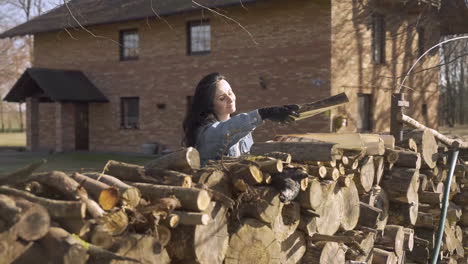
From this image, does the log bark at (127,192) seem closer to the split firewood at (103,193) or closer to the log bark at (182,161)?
the split firewood at (103,193)

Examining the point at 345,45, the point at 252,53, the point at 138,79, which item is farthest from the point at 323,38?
the point at 138,79

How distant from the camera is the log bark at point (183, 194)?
2.93 metres

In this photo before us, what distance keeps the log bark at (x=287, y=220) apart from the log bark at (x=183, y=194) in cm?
87

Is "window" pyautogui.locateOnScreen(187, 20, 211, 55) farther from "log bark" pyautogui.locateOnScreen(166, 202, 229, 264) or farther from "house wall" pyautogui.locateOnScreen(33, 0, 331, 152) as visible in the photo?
"log bark" pyautogui.locateOnScreen(166, 202, 229, 264)

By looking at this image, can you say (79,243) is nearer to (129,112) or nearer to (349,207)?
(349,207)

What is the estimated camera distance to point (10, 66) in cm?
3853

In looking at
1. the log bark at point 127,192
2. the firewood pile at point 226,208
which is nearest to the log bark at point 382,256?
the firewood pile at point 226,208

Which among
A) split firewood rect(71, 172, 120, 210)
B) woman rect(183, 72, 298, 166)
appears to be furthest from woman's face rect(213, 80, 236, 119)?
split firewood rect(71, 172, 120, 210)

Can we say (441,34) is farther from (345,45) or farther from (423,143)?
(423,143)

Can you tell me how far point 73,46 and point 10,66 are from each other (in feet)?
60.8

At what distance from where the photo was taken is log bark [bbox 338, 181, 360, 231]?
455 centimetres

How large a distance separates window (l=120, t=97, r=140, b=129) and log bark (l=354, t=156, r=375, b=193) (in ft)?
54.6

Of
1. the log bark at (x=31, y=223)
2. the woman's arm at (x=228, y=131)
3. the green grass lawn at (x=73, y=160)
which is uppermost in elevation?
the woman's arm at (x=228, y=131)

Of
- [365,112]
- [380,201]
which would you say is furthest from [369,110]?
[380,201]
